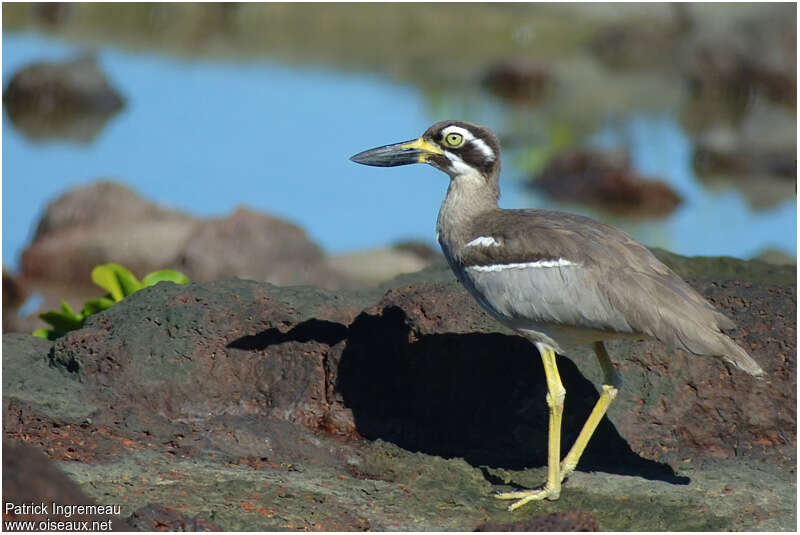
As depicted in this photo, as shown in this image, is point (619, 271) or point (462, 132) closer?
point (619, 271)

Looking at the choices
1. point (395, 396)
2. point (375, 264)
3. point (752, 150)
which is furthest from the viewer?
point (752, 150)

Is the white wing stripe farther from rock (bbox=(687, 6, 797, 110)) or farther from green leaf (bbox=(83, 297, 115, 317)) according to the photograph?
rock (bbox=(687, 6, 797, 110))

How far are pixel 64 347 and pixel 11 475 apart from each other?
2516mm

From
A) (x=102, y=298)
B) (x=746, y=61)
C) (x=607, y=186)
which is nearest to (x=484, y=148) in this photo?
(x=102, y=298)

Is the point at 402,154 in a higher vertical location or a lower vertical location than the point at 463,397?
higher

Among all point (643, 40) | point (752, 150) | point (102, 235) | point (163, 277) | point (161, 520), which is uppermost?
point (643, 40)

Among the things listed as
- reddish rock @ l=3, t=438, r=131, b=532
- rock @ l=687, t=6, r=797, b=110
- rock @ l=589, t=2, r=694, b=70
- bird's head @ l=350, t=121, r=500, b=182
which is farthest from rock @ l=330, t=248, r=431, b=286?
rock @ l=589, t=2, r=694, b=70

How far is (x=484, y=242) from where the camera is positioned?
7.59 meters

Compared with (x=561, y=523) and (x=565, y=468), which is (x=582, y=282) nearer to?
(x=565, y=468)

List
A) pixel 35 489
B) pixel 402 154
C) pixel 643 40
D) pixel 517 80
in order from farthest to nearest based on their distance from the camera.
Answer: pixel 643 40
pixel 517 80
pixel 402 154
pixel 35 489

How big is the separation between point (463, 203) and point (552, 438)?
1.52 meters

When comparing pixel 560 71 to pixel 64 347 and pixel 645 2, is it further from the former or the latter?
pixel 64 347

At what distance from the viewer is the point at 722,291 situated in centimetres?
833

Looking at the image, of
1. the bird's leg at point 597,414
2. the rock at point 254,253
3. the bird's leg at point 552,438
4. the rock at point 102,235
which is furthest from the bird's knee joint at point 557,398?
the rock at point 102,235
